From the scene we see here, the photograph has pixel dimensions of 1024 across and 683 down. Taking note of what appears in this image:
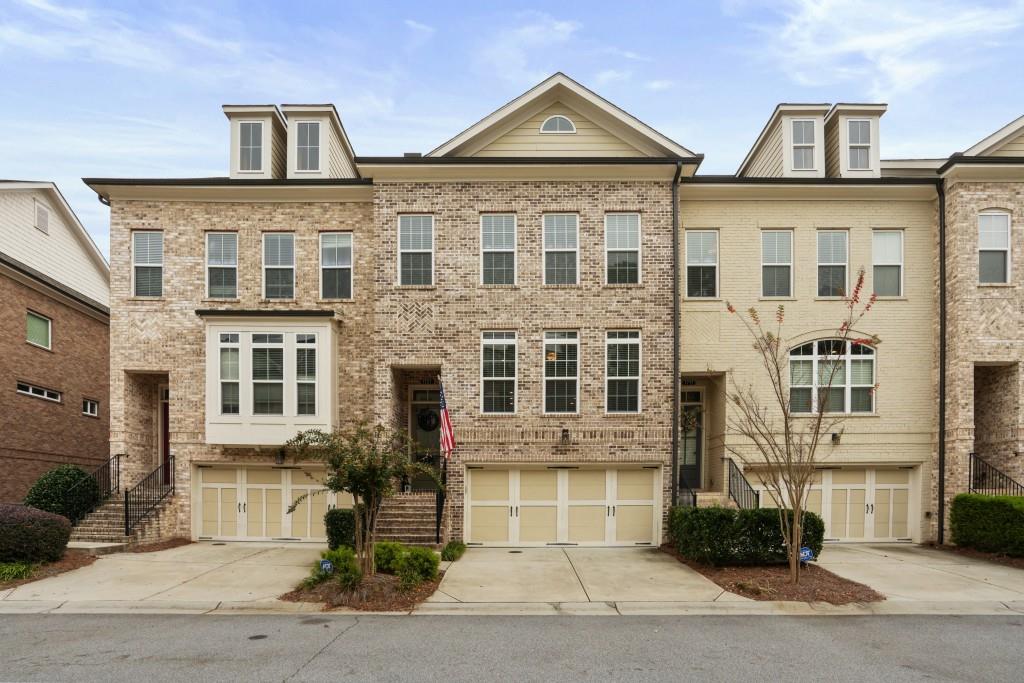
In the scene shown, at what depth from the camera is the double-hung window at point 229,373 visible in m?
16.2

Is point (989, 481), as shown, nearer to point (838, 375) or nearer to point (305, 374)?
point (838, 375)

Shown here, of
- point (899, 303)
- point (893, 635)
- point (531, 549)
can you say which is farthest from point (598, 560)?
point (899, 303)

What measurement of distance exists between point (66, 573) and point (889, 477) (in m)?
17.7

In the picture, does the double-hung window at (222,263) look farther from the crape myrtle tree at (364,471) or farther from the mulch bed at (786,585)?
the mulch bed at (786,585)

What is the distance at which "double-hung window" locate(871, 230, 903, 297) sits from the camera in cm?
1695

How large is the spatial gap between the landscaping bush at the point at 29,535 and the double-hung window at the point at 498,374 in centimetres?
871

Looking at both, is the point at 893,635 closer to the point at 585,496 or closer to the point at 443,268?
the point at 585,496

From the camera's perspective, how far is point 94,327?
74.5 feet

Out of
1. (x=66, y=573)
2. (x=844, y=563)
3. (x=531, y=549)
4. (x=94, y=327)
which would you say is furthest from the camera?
(x=94, y=327)

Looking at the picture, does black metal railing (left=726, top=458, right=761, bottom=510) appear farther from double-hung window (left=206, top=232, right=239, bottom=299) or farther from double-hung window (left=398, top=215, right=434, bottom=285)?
double-hung window (left=206, top=232, right=239, bottom=299)

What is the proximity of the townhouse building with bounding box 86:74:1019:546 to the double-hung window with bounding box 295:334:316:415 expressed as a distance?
7 cm

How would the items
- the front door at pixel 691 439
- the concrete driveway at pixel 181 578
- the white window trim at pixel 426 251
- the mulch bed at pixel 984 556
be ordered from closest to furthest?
1. the concrete driveway at pixel 181 578
2. the mulch bed at pixel 984 556
3. the white window trim at pixel 426 251
4. the front door at pixel 691 439

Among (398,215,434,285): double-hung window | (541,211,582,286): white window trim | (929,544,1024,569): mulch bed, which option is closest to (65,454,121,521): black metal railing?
(398,215,434,285): double-hung window

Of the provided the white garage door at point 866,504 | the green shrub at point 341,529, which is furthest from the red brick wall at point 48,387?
the white garage door at point 866,504
